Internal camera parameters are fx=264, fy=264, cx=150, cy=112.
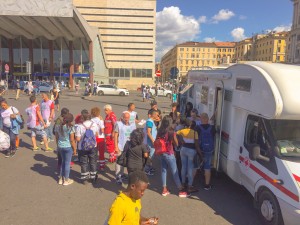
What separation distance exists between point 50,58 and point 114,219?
152 feet

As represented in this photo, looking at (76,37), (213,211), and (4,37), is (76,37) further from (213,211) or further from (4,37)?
(213,211)

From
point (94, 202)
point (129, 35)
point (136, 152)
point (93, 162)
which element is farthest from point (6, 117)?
point (129, 35)

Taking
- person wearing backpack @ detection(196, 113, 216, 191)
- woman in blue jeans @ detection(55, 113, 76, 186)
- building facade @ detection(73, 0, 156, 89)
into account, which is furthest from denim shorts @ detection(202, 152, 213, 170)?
building facade @ detection(73, 0, 156, 89)

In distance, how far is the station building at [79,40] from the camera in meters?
29.5

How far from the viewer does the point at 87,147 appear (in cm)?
550

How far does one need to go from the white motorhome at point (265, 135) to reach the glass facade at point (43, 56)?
138ft

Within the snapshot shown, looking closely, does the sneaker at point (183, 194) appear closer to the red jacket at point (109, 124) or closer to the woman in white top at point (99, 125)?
the woman in white top at point (99, 125)

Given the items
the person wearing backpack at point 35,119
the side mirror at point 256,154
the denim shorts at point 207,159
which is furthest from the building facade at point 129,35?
the side mirror at point 256,154

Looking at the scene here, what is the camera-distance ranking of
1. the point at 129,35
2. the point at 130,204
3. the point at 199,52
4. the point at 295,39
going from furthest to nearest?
the point at 199,52, the point at 295,39, the point at 129,35, the point at 130,204

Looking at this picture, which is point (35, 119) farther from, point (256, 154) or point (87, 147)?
point (256, 154)

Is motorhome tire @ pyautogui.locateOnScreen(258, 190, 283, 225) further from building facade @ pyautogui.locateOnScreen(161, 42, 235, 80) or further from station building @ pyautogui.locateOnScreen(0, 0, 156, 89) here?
building facade @ pyautogui.locateOnScreen(161, 42, 235, 80)

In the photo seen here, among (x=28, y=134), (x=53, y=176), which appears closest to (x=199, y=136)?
(x=53, y=176)

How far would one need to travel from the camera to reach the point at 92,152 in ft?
18.4

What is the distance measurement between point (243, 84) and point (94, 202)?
3.62 m
